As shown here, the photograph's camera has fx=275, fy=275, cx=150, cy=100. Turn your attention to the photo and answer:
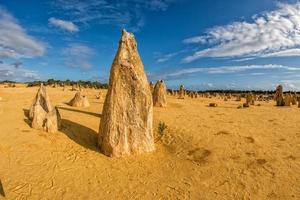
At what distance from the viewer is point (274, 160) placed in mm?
12320

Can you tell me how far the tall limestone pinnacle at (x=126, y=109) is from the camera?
12766mm

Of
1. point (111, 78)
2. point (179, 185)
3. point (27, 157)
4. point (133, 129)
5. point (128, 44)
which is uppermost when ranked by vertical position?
point (128, 44)

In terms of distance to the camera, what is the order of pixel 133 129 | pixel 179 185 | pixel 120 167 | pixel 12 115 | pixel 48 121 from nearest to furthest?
pixel 179 185 → pixel 120 167 → pixel 133 129 → pixel 48 121 → pixel 12 115

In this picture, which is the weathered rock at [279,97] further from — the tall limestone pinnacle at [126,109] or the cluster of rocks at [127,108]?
the tall limestone pinnacle at [126,109]

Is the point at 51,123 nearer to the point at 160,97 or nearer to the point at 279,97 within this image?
the point at 160,97

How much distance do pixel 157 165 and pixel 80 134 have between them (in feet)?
15.2

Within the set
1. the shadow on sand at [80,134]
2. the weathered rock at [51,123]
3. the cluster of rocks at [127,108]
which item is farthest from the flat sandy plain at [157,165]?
the cluster of rocks at [127,108]

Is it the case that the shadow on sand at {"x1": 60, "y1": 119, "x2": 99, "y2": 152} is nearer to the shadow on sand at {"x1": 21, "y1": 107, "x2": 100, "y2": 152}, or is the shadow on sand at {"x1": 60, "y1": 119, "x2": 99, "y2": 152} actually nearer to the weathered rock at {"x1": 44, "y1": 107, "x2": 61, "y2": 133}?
the shadow on sand at {"x1": 21, "y1": 107, "x2": 100, "y2": 152}

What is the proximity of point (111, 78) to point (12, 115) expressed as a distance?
7.55 meters

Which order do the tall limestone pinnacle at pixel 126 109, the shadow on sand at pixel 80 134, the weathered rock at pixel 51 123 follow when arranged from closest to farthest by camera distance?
the tall limestone pinnacle at pixel 126 109 < the shadow on sand at pixel 80 134 < the weathered rock at pixel 51 123

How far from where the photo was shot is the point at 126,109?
42.5 ft

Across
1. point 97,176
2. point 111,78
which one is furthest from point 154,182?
point 111,78

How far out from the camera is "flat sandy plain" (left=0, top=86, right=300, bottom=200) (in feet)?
33.2

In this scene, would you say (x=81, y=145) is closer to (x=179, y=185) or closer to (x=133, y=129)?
(x=133, y=129)
